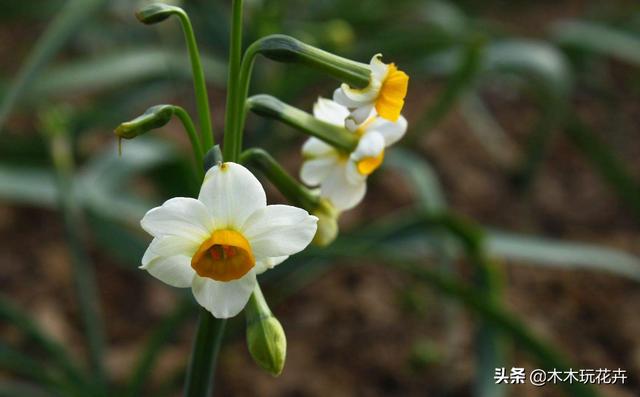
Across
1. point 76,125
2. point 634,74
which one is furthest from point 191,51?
point 634,74

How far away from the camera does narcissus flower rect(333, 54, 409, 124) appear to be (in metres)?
0.70

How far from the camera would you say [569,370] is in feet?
3.45

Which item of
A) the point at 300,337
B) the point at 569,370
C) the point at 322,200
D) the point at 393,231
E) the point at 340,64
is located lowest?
the point at 300,337

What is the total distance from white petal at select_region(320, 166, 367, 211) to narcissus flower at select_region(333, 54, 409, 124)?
0.33ft

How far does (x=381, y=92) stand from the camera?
708 millimetres


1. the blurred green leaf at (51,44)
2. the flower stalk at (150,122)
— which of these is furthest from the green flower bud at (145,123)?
the blurred green leaf at (51,44)

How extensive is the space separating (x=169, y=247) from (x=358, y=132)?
9.0 inches

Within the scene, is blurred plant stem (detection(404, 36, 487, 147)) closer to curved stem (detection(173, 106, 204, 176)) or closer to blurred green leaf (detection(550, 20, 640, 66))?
blurred green leaf (detection(550, 20, 640, 66))

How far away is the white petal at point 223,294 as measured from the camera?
67 cm

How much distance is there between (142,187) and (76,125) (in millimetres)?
532

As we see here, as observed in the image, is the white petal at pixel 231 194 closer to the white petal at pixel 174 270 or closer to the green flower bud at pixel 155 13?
the white petal at pixel 174 270

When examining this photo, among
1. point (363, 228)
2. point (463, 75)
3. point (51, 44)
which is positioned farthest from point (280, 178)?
point (463, 75)

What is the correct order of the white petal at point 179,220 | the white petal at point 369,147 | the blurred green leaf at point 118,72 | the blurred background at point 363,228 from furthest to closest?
the blurred green leaf at point 118,72
the blurred background at point 363,228
the white petal at point 369,147
the white petal at point 179,220

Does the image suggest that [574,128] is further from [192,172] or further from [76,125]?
[76,125]
